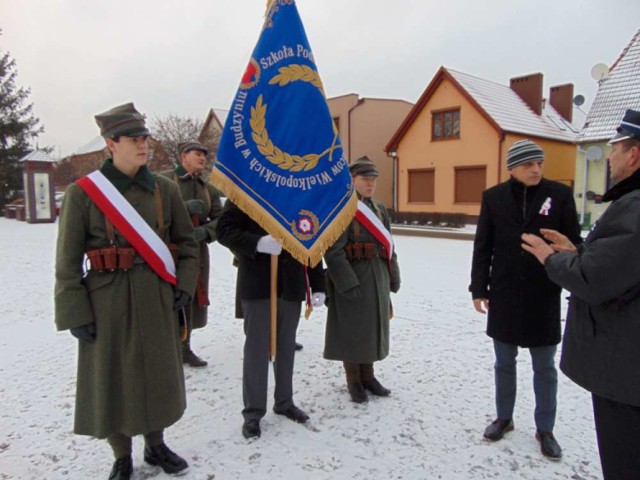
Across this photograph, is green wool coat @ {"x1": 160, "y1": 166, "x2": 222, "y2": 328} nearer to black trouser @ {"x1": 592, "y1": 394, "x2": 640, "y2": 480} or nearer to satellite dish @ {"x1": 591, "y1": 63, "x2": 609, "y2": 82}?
black trouser @ {"x1": 592, "y1": 394, "x2": 640, "y2": 480}

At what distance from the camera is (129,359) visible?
267cm

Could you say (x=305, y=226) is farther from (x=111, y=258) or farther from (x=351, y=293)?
(x=111, y=258)

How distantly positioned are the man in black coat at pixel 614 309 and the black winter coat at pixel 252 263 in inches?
71.4

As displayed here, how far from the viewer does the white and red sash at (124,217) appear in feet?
8.73

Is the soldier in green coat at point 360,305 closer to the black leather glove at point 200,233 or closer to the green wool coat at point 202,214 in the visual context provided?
the black leather glove at point 200,233

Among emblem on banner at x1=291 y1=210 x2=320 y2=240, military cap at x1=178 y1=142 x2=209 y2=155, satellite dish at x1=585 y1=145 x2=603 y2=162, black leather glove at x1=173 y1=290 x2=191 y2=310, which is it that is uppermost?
satellite dish at x1=585 y1=145 x2=603 y2=162

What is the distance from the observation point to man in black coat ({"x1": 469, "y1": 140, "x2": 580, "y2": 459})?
10.2ft

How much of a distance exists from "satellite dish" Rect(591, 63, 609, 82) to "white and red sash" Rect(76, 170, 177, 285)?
64.7 feet

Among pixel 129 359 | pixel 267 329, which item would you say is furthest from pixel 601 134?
pixel 129 359

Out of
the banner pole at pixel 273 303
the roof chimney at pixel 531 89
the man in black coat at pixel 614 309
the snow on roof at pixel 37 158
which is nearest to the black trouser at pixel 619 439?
the man in black coat at pixel 614 309

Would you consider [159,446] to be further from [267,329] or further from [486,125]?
[486,125]

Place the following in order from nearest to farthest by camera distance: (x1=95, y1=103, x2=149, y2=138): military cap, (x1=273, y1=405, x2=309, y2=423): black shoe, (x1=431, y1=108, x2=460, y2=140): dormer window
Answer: (x1=95, y1=103, x2=149, y2=138): military cap → (x1=273, y1=405, x2=309, y2=423): black shoe → (x1=431, y1=108, x2=460, y2=140): dormer window

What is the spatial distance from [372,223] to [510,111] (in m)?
20.9

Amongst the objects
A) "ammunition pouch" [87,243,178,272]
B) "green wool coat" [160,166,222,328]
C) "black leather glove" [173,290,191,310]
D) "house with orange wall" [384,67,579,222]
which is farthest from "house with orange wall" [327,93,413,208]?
"ammunition pouch" [87,243,178,272]
